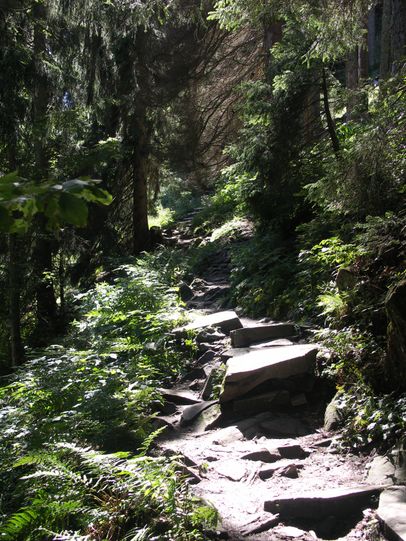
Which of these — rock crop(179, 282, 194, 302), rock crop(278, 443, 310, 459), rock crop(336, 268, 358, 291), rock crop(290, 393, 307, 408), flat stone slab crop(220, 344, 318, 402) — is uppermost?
rock crop(336, 268, 358, 291)

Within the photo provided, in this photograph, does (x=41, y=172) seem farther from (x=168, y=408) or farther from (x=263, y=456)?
(x=263, y=456)

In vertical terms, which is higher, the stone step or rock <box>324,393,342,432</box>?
the stone step

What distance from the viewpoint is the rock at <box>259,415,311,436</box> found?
18.1ft

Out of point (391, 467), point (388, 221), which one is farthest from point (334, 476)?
point (388, 221)

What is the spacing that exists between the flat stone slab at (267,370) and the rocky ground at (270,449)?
1 cm

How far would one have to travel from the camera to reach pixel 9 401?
6023 millimetres

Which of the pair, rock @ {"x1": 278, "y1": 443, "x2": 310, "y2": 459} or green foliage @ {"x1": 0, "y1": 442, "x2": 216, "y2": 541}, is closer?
green foliage @ {"x1": 0, "y1": 442, "x2": 216, "y2": 541}

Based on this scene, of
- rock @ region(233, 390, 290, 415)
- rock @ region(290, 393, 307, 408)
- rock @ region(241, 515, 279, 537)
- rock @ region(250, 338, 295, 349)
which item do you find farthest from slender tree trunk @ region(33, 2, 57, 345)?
rock @ region(241, 515, 279, 537)

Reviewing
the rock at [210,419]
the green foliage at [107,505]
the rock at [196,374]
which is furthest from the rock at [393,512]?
the rock at [196,374]

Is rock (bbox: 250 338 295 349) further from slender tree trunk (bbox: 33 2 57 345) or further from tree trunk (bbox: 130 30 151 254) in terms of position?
tree trunk (bbox: 130 30 151 254)

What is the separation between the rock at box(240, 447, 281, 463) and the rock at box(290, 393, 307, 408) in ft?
3.19

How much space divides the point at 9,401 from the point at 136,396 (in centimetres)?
152

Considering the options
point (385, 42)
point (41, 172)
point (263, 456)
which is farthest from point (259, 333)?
point (385, 42)

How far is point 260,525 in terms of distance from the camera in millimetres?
3930
